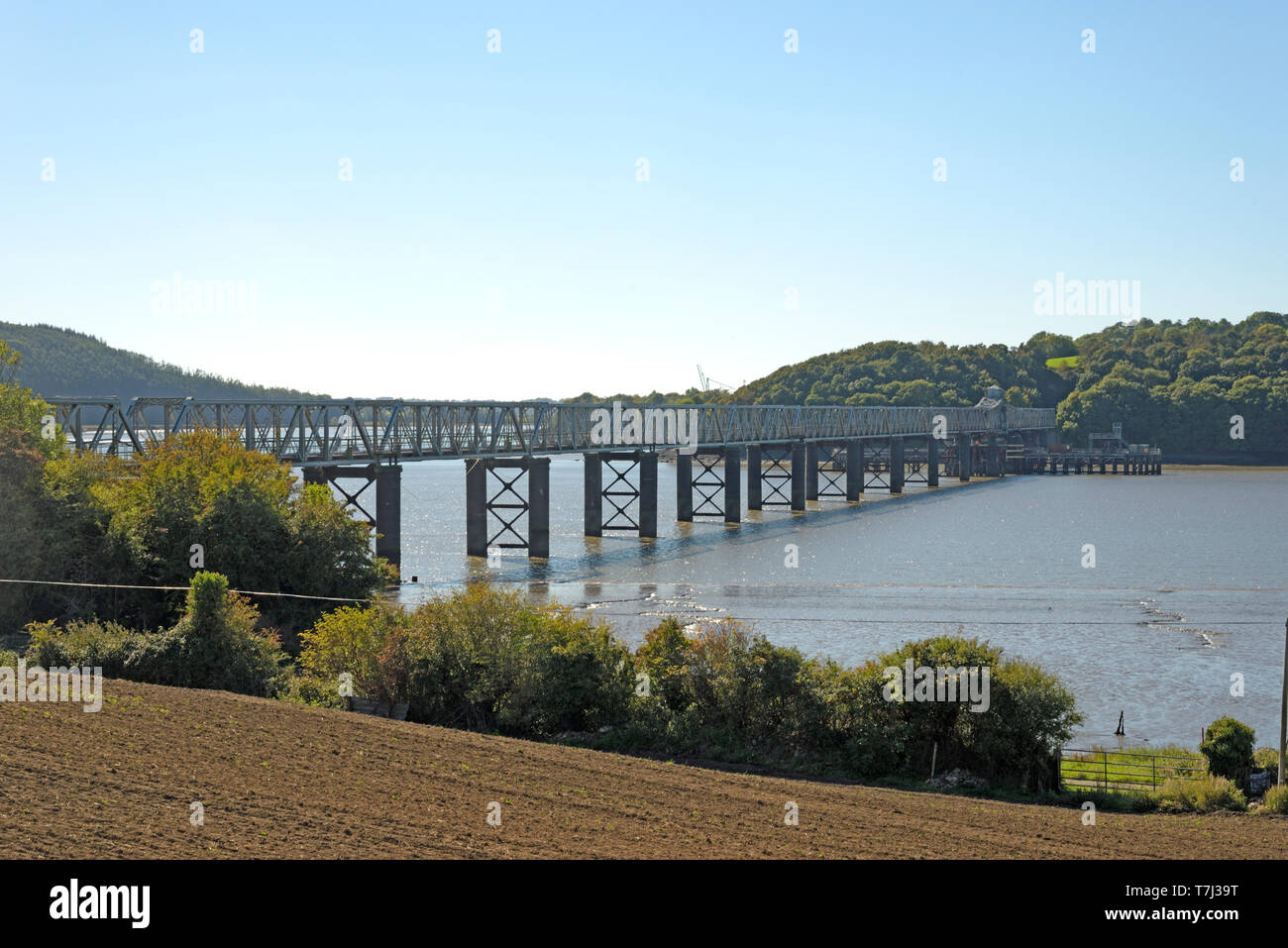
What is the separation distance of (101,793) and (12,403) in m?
30.8

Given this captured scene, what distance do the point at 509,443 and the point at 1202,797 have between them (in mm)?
55476

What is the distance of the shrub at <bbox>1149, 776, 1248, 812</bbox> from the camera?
75.6 feet

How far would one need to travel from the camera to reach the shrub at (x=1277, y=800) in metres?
22.6

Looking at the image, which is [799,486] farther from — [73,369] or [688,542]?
[73,369]

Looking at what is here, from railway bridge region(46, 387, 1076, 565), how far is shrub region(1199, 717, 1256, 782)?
3428 centimetres

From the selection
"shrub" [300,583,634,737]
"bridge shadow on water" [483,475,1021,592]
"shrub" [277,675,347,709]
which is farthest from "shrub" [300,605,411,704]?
"bridge shadow on water" [483,475,1021,592]

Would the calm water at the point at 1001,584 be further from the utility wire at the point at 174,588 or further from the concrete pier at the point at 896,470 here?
the concrete pier at the point at 896,470

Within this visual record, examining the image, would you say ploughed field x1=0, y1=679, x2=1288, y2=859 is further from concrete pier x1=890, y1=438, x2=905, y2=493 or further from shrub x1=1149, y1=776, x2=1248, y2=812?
concrete pier x1=890, y1=438, x2=905, y2=493

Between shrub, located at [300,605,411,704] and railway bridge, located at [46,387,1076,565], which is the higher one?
railway bridge, located at [46,387,1076,565]

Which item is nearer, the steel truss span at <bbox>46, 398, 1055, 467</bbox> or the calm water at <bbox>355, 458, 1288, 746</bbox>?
the calm water at <bbox>355, 458, 1288, 746</bbox>

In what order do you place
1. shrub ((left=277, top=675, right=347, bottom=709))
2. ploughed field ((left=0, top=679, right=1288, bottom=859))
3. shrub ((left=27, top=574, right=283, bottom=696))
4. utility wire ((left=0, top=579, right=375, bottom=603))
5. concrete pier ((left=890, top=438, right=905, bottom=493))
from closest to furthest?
ploughed field ((left=0, top=679, right=1288, bottom=859)), shrub ((left=277, top=675, right=347, bottom=709)), shrub ((left=27, top=574, right=283, bottom=696)), utility wire ((left=0, top=579, right=375, bottom=603)), concrete pier ((left=890, top=438, right=905, bottom=493))

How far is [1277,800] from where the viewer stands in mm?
22656
